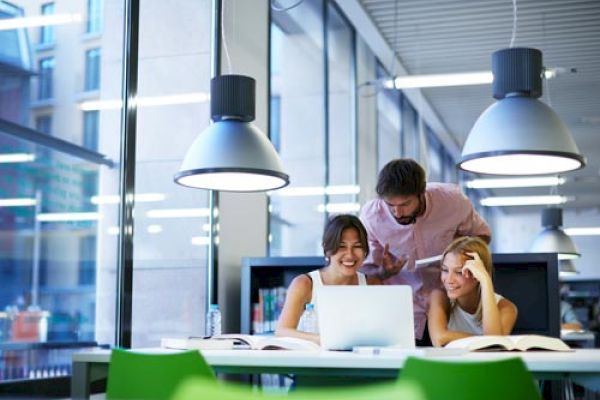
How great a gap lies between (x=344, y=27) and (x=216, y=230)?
12.2 feet

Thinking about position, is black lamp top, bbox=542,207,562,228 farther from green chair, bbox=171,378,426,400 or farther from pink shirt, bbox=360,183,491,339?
green chair, bbox=171,378,426,400

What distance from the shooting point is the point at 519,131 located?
10.2 ft

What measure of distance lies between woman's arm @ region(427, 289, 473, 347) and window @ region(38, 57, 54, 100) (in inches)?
73.7

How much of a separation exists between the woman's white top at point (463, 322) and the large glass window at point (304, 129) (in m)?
3.43

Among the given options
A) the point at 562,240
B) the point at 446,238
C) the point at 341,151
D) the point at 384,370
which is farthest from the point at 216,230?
the point at 562,240

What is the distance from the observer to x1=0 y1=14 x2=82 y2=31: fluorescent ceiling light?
3078 millimetres

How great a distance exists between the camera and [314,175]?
717 cm

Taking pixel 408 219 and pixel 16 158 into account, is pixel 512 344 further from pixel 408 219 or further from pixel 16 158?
pixel 16 158

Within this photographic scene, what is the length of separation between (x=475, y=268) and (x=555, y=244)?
19.7 feet

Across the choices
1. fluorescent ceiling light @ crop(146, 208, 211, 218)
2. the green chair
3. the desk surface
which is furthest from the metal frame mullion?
the green chair

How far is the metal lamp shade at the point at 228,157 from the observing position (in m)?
3.19

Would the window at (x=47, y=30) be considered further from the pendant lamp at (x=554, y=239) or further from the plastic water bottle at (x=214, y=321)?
the pendant lamp at (x=554, y=239)

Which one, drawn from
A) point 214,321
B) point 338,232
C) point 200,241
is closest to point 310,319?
point 338,232

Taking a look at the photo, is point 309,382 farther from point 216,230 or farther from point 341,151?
point 341,151
